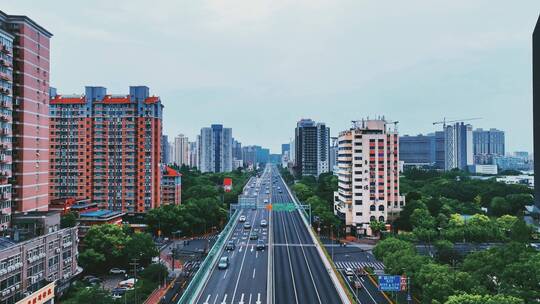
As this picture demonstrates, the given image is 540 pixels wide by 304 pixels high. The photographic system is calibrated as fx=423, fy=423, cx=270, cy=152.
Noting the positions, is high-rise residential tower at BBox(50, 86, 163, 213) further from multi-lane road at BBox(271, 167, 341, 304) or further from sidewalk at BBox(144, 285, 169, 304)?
sidewalk at BBox(144, 285, 169, 304)

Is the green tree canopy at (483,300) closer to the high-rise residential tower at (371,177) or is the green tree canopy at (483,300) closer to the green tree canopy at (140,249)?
the green tree canopy at (140,249)

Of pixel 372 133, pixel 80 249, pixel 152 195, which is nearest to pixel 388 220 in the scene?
pixel 372 133

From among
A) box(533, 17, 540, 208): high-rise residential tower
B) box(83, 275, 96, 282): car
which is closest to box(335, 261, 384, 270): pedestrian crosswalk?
box(533, 17, 540, 208): high-rise residential tower

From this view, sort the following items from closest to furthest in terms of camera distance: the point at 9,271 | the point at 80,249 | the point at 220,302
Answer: the point at 9,271 → the point at 220,302 → the point at 80,249

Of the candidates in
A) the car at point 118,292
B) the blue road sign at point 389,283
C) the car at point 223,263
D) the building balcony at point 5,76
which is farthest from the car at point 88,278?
the blue road sign at point 389,283

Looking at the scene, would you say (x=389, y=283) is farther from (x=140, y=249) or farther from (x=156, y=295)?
(x=140, y=249)

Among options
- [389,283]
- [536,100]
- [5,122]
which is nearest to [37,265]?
[5,122]

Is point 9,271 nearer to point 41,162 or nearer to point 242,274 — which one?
point 41,162
